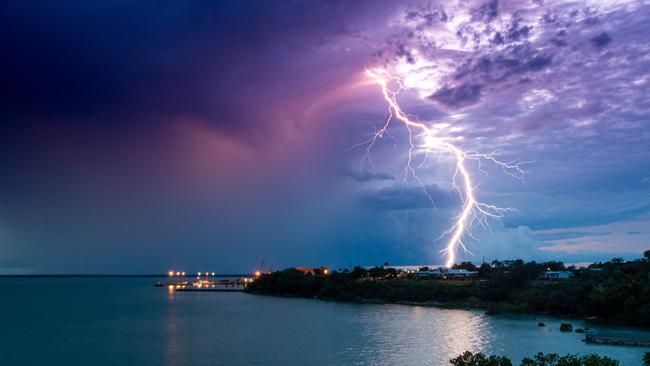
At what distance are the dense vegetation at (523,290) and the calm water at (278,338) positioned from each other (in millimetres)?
4740

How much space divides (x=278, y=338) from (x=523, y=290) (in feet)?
143

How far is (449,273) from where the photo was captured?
12406 cm

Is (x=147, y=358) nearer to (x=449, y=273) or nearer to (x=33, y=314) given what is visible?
(x=33, y=314)

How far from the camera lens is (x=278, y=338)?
1868 inches

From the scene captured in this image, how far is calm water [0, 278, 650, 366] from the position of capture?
38094 mm

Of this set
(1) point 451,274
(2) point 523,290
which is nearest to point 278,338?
(2) point 523,290

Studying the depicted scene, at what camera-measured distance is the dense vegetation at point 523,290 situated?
5659 centimetres

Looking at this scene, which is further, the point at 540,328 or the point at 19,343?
the point at 540,328

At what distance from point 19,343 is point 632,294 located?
60281 mm

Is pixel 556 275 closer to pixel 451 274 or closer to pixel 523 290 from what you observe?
pixel 523 290

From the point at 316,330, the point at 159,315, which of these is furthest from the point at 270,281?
the point at 316,330

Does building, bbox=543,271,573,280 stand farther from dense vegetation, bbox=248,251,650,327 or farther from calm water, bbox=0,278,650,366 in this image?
calm water, bbox=0,278,650,366

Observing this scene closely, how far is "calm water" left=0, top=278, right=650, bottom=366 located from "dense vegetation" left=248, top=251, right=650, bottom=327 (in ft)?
15.6

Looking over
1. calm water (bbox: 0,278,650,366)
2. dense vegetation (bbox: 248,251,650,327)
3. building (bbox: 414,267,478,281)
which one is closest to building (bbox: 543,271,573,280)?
dense vegetation (bbox: 248,251,650,327)
